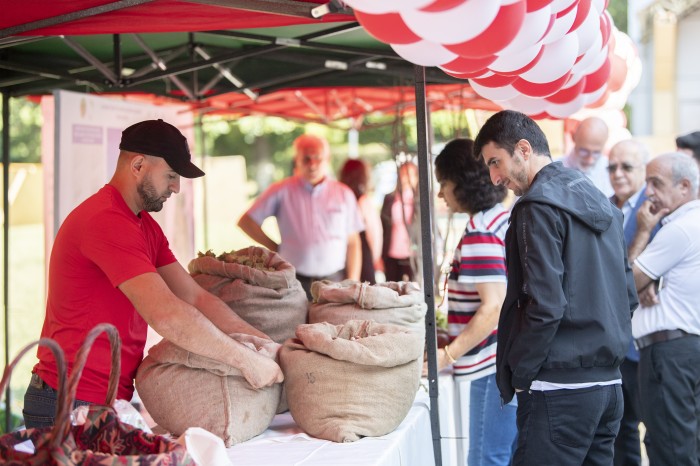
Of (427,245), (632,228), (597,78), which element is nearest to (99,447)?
(427,245)

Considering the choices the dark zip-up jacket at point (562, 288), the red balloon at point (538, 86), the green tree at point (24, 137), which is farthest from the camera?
the green tree at point (24, 137)

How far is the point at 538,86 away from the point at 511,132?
2.39 ft

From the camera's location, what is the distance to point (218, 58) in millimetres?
4512

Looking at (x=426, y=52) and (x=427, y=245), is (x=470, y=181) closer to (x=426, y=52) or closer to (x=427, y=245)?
(x=427, y=245)

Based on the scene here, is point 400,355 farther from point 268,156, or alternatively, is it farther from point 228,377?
point 268,156

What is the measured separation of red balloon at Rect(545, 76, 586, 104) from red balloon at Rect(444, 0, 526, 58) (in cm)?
153

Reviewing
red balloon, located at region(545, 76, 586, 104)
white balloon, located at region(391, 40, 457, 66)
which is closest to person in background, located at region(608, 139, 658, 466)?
red balloon, located at region(545, 76, 586, 104)

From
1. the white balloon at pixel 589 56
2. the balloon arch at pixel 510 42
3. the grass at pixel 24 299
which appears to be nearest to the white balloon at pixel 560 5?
the balloon arch at pixel 510 42

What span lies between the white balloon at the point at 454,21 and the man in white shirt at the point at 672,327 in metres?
1.85

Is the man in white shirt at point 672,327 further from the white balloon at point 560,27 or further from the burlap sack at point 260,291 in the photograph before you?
the burlap sack at point 260,291

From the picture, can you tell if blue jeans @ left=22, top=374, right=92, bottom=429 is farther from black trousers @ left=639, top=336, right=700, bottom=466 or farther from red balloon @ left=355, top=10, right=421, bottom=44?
black trousers @ left=639, top=336, right=700, bottom=466

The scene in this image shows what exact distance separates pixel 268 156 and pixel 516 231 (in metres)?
21.0

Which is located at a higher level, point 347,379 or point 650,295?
point 650,295

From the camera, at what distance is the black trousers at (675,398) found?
375 cm
